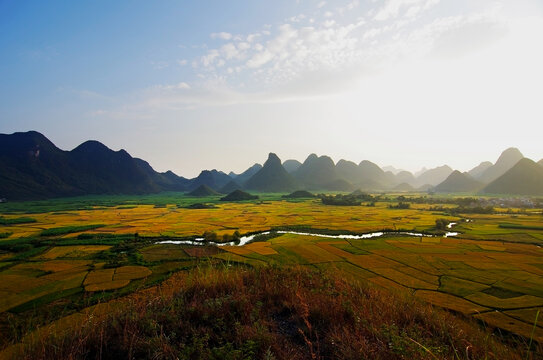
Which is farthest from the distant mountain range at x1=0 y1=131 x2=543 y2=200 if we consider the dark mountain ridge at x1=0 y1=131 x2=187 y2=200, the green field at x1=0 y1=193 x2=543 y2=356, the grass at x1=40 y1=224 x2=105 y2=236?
the green field at x1=0 y1=193 x2=543 y2=356

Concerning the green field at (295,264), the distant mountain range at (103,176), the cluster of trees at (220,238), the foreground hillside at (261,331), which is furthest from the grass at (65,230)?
the distant mountain range at (103,176)

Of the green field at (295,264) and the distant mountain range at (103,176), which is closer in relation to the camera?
the green field at (295,264)

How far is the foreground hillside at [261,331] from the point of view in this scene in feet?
12.0

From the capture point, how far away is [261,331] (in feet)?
13.1

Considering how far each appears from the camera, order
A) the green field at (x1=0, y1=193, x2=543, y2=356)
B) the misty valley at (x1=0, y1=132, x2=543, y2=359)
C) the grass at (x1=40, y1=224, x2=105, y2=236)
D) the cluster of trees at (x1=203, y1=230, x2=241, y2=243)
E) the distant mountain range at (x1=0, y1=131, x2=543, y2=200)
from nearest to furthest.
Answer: the misty valley at (x1=0, y1=132, x2=543, y2=359)
the green field at (x1=0, y1=193, x2=543, y2=356)
the cluster of trees at (x1=203, y1=230, x2=241, y2=243)
the grass at (x1=40, y1=224, x2=105, y2=236)
the distant mountain range at (x1=0, y1=131, x2=543, y2=200)

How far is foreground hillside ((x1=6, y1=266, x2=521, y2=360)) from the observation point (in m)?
3.66

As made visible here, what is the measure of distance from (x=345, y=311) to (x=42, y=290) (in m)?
20.6

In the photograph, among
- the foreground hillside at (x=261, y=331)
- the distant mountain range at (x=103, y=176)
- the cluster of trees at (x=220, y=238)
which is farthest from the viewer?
the distant mountain range at (x=103, y=176)

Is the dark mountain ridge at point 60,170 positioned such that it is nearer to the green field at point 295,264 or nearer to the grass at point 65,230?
the grass at point 65,230

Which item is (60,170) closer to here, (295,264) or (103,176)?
(103,176)

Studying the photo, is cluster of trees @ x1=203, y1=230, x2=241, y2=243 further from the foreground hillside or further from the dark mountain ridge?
the dark mountain ridge

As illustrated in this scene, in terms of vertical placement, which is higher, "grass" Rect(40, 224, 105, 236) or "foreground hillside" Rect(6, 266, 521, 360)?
"foreground hillside" Rect(6, 266, 521, 360)

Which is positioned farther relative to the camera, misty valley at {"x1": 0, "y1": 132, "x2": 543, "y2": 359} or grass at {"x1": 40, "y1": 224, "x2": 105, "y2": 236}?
grass at {"x1": 40, "y1": 224, "x2": 105, "y2": 236}

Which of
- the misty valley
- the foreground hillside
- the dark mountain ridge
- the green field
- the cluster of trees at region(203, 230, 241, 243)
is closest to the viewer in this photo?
the foreground hillside
